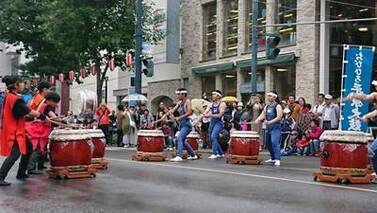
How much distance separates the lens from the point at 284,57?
28.9 metres

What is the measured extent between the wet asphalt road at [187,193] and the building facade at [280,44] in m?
11.2

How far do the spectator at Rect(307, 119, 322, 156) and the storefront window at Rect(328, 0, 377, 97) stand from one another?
7271 millimetres

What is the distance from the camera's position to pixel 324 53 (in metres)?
27.5

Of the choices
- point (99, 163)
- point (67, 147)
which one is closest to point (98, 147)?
point (99, 163)

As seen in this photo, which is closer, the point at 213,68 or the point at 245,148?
the point at 245,148

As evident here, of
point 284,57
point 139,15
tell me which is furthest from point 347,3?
point 139,15

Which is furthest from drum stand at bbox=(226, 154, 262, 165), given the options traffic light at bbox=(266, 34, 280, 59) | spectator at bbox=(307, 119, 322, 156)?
traffic light at bbox=(266, 34, 280, 59)

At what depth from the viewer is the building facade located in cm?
2761

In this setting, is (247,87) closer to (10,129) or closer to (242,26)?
(242,26)

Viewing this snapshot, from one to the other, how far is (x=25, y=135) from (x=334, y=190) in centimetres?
546

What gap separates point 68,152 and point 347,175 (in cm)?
507

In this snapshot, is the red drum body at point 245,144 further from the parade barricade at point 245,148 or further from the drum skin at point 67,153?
the drum skin at point 67,153

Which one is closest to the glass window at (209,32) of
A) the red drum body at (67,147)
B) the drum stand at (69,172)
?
the drum stand at (69,172)

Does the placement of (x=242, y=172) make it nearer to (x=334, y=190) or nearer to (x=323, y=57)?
(x=334, y=190)
